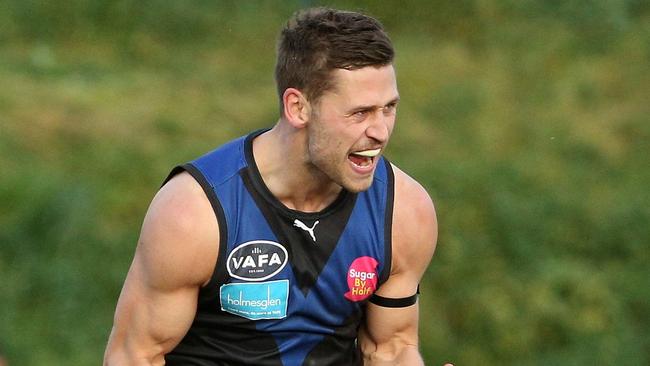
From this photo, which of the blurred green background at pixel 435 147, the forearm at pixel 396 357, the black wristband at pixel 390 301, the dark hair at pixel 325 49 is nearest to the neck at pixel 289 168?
the dark hair at pixel 325 49

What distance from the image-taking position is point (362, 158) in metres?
5.35

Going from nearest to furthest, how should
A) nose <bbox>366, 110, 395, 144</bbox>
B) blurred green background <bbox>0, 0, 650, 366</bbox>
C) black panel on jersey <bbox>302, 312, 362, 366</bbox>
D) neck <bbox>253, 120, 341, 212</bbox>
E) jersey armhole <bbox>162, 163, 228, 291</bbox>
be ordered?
nose <bbox>366, 110, 395, 144</bbox>, jersey armhole <bbox>162, 163, 228, 291</bbox>, neck <bbox>253, 120, 341, 212</bbox>, black panel on jersey <bbox>302, 312, 362, 366</bbox>, blurred green background <bbox>0, 0, 650, 366</bbox>

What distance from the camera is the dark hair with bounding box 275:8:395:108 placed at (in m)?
5.29

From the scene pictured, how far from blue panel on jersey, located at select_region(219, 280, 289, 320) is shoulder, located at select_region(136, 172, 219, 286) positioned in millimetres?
156

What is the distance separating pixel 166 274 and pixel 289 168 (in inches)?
23.1

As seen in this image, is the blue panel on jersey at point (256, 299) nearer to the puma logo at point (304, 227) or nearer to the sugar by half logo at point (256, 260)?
the sugar by half logo at point (256, 260)

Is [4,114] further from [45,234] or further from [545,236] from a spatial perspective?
[545,236]

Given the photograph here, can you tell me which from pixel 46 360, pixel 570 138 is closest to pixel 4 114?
pixel 46 360

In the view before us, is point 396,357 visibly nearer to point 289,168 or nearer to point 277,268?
point 277,268

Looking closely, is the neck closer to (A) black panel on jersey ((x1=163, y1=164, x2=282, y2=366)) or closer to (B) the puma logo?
(B) the puma logo

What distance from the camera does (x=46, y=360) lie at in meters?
9.32

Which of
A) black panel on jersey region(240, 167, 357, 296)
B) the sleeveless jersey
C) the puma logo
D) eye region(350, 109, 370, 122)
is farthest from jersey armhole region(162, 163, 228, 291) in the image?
eye region(350, 109, 370, 122)

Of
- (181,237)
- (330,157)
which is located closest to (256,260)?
(181,237)

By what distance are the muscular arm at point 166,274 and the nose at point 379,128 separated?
63 cm
